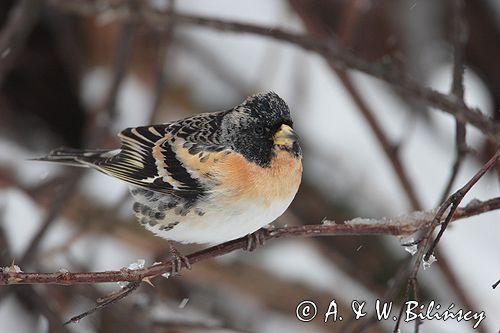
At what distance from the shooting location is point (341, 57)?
110 inches

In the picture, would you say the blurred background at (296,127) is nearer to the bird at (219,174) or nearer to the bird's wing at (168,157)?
the bird's wing at (168,157)

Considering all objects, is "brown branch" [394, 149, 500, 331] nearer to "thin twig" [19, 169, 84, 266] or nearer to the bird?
the bird

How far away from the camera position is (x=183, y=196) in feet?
7.63

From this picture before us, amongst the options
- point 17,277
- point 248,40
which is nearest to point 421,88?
point 17,277

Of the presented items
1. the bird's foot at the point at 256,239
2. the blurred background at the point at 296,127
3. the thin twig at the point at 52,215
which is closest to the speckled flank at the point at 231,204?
the bird's foot at the point at 256,239

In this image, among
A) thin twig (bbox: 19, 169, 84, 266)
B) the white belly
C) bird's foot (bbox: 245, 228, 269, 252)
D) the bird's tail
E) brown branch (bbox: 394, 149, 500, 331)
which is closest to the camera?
brown branch (bbox: 394, 149, 500, 331)

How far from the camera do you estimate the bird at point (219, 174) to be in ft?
7.18

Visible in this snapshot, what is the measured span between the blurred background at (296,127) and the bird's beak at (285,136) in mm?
1170

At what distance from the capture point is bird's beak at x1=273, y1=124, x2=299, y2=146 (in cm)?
219

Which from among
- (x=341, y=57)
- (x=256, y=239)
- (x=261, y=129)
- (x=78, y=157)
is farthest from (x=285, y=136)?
(x=78, y=157)

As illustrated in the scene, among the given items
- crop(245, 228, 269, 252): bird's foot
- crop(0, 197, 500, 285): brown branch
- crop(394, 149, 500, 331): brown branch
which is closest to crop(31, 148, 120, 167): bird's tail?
crop(245, 228, 269, 252): bird's foot

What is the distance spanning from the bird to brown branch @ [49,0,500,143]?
0.57 metres

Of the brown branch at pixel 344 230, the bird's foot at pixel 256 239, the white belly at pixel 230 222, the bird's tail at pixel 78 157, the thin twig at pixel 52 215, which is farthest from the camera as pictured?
the thin twig at pixel 52 215

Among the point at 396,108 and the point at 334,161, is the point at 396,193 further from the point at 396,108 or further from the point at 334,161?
the point at 396,108
